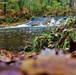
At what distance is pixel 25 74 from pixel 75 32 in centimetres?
429

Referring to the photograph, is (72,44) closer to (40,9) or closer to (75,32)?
(75,32)

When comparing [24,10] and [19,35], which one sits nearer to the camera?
[19,35]

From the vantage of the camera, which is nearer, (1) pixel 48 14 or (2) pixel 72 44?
(2) pixel 72 44

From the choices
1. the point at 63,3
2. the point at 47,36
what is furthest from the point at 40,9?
the point at 47,36

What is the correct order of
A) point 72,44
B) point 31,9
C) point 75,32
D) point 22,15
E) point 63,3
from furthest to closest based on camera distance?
point 63,3
point 31,9
point 22,15
point 75,32
point 72,44

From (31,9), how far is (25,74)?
28.3m

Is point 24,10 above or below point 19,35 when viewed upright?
below

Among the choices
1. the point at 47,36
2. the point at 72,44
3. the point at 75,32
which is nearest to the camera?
the point at 72,44

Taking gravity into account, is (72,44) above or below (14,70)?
below

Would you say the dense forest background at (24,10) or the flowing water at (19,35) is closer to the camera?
the flowing water at (19,35)

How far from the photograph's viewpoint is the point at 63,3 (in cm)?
3466

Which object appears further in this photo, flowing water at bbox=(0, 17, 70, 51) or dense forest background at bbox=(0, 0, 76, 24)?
dense forest background at bbox=(0, 0, 76, 24)

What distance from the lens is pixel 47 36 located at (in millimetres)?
5164

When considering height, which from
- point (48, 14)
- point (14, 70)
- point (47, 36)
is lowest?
point (48, 14)
